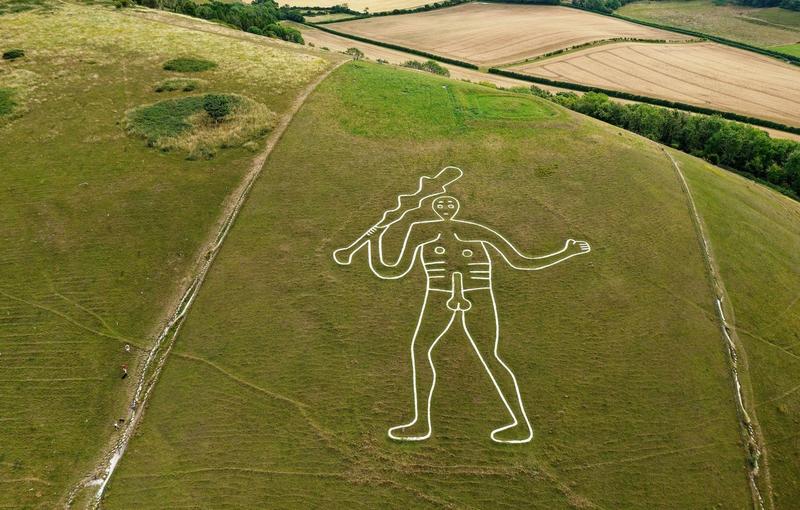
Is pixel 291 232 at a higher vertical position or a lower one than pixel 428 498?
higher

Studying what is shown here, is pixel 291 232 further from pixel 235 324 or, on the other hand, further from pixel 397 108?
pixel 397 108

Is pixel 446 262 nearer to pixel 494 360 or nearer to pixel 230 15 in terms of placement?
pixel 494 360

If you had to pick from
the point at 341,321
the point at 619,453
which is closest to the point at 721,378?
the point at 619,453

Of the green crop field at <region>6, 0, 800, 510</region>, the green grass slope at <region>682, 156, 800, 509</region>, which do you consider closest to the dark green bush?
the green crop field at <region>6, 0, 800, 510</region>

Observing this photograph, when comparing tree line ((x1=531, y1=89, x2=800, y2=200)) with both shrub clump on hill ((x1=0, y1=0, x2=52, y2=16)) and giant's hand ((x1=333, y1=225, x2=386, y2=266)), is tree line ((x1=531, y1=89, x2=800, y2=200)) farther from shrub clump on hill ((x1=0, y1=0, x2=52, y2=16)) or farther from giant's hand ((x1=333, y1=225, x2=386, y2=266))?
shrub clump on hill ((x1=0, y1=0, x2=52, y2=16))

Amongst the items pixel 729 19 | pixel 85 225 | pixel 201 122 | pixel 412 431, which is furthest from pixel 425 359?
pixel 729 19

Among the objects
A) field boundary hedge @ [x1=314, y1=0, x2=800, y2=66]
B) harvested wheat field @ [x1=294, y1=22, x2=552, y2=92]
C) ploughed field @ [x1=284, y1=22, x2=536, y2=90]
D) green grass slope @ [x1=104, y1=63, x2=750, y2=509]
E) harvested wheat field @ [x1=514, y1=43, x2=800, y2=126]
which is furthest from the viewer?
field boundary hedge @ [x1=314, y1=0, x2=800, y2=66]

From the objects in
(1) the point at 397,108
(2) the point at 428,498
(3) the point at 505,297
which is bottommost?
(2) the point at 428,498

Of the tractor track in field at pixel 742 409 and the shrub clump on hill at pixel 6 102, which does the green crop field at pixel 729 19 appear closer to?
the tractor track in field at pixel 742 409
